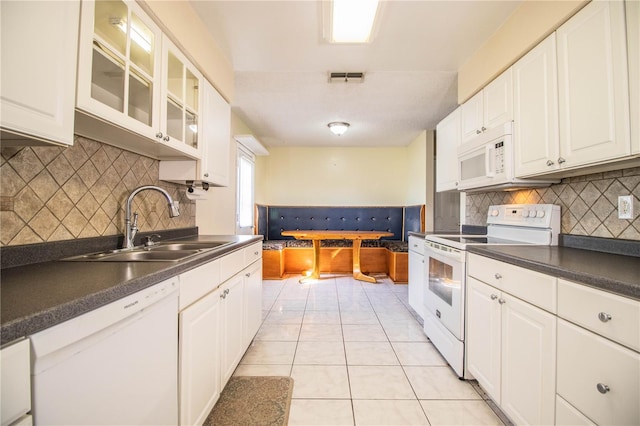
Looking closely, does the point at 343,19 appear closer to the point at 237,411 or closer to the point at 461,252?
the point at 461,252

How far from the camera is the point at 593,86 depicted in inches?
47.9

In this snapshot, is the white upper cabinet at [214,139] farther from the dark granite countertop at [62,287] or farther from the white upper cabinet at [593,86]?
the white upper cabinet at [593,86]

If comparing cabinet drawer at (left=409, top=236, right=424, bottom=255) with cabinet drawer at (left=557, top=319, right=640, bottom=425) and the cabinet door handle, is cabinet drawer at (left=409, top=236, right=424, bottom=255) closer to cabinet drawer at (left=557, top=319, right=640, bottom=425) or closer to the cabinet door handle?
cabinet drawer at (left=557, top=319, right=640, bottom=425)

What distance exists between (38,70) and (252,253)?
1497 millimetres

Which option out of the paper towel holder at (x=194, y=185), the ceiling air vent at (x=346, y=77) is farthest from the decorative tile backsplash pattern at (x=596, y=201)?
the paper towel holder at (x=194, y=185)

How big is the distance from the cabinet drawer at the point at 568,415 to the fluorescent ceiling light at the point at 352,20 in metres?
2.16

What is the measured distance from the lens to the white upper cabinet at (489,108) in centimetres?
180

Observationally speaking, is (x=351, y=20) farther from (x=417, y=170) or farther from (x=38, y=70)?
(x=417, y=170)

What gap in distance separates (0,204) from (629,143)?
8.41 ft

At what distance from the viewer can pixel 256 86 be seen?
2.77 m

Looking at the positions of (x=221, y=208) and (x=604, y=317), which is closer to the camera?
(x=604, y=317)

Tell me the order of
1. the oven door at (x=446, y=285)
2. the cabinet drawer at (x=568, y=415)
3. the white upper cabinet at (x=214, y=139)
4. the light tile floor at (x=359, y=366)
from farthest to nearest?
the white upper cabinet at (x=214, y=139), the oven door at (x=446, y=285), the light tile floor at (x=359, y=366), the cabinet drawer at (x=568, y=415)

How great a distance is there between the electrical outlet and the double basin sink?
2.20m

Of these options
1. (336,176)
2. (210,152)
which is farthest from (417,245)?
(336,176)
